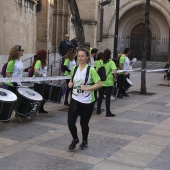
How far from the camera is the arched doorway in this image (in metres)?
37.9

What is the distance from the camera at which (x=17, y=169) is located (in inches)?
189

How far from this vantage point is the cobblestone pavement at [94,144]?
16.9ft

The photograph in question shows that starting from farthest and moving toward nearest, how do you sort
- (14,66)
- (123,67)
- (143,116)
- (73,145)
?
(123,67) → (143,116) → (14,66) → (73,145)

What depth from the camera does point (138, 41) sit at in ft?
127

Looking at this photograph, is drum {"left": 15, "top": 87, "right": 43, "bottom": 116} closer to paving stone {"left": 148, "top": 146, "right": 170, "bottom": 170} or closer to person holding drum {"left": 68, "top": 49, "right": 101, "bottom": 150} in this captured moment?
person holding drum {"left": 68, "top": 49, "right": 101, "bottom": 150}

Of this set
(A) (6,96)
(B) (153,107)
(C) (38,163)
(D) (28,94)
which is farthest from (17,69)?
(B) (153,107)

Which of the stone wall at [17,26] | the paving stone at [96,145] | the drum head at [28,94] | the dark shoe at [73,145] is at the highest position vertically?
the stone wall at [17,26]

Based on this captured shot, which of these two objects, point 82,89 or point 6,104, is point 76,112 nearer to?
point 82,89

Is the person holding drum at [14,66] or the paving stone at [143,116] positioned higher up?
the person holding drum at [14,66]

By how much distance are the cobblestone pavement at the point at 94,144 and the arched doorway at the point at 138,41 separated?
28.9m

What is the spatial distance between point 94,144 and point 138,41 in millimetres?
33557

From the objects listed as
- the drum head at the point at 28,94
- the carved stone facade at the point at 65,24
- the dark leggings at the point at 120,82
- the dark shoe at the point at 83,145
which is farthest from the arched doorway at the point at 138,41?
the dark shoe at the point at 83,145

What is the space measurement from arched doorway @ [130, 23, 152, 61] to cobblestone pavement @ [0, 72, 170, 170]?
28.9m

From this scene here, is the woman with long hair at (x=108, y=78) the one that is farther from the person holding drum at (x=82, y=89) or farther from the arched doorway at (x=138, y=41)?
the arched doorway at (x=138, y=41)
